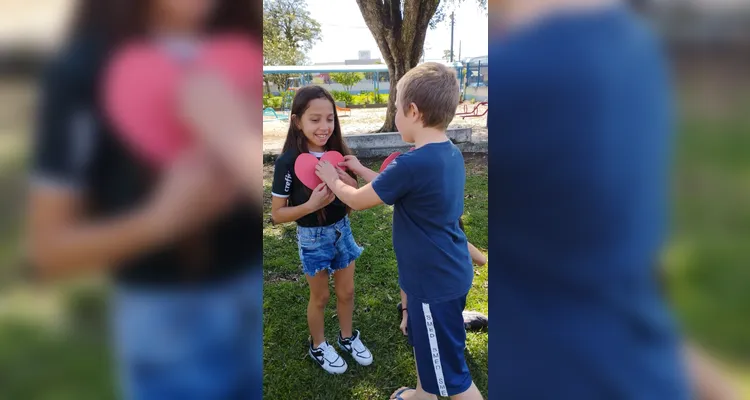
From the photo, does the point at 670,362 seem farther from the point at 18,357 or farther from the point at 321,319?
the point at 321,319

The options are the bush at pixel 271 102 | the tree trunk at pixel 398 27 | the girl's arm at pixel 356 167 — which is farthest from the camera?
the bush at pixel 271 102

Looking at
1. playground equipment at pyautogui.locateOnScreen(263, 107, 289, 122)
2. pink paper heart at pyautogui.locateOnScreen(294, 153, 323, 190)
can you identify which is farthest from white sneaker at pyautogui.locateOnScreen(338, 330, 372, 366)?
playground equipment at pyautogui.locateOnScreen(263, 107, 289, 122)

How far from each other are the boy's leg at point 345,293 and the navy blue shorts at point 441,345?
772 millimetres

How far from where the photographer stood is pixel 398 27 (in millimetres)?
10344

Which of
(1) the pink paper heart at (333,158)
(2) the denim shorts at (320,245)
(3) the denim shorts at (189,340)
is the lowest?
(2) the denim shorts at (320,245)

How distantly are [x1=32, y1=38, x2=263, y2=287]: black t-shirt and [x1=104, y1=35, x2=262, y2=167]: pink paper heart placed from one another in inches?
0.8

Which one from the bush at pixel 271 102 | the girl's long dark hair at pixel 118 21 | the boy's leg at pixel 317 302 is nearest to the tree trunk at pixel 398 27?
the boy's leg at pixel 317 302

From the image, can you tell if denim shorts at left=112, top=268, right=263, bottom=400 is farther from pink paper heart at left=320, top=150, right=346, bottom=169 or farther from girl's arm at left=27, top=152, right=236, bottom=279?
pink paper heart at left=320, top=150, right=346, bottom=169

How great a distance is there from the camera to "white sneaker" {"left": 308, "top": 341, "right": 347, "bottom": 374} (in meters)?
3.04

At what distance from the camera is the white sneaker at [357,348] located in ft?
10.3

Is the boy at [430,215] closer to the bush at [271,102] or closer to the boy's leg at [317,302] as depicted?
the boy's leg at [317,302]

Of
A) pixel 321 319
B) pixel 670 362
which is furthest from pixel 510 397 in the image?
pixel 321 319

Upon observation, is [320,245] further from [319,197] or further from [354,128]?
[354,128]

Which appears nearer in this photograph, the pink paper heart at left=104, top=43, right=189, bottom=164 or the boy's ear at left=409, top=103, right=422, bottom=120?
the pink paper heart at left=104, top=43, right=189, bottom=164
